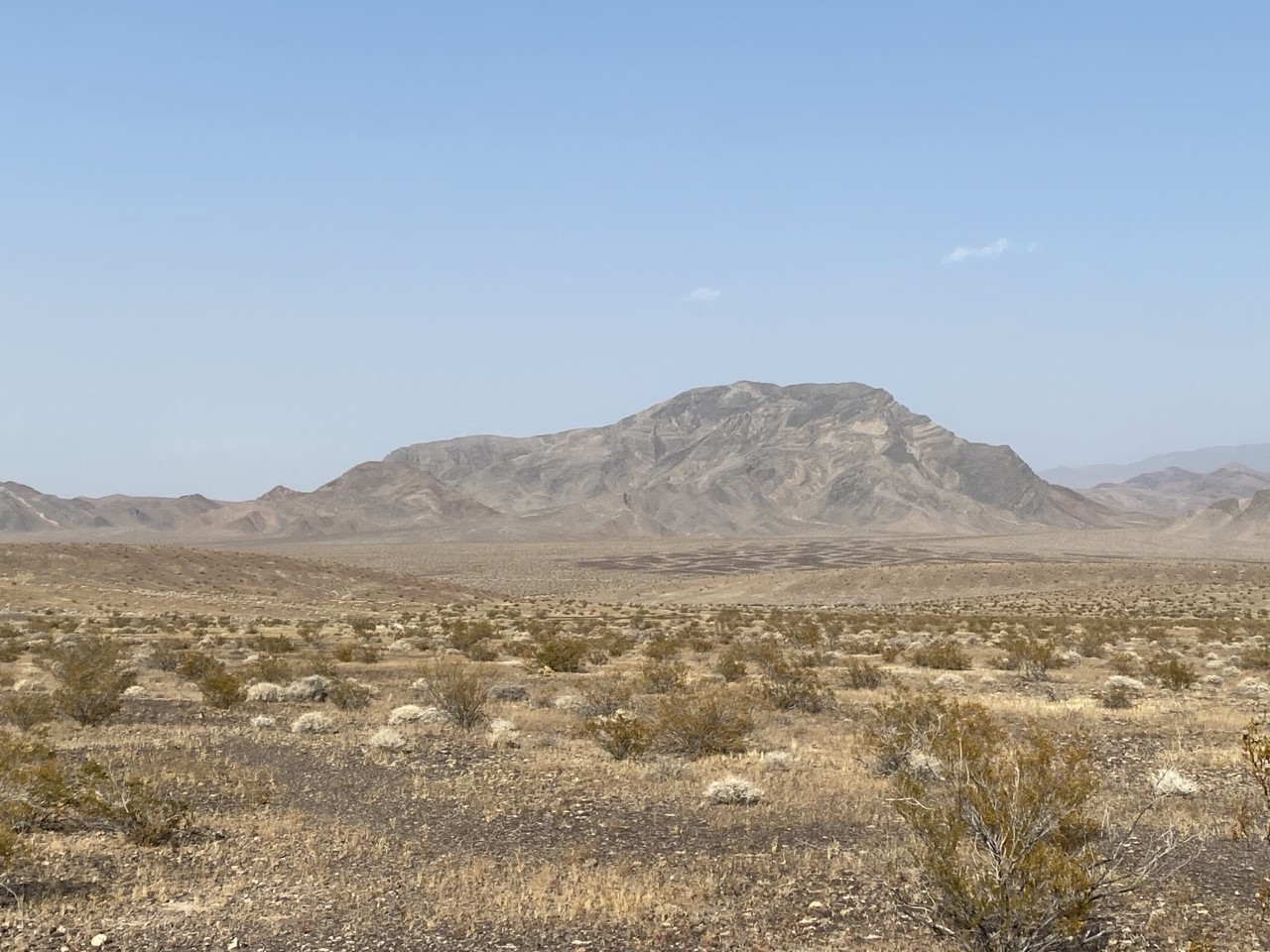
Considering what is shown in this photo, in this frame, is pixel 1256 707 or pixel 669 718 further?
pixel 1256 707

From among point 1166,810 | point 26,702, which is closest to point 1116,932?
point 1166,810

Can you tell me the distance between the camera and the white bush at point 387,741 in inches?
559

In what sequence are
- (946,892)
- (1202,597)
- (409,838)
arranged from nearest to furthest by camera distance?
(946,892) → (409,838) → (1202,597)

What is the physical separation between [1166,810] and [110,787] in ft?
40.1

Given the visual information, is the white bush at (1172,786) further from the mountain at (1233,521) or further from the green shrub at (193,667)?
the mountain at (1233,521)

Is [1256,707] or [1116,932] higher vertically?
[1116,932]

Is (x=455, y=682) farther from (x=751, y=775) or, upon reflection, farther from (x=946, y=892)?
(x=946, y=892)

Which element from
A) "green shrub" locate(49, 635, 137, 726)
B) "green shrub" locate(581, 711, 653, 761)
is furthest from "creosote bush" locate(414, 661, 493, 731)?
"green shrub" locate(49, 635, 137, 726)

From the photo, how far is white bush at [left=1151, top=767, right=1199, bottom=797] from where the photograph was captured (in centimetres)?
1130

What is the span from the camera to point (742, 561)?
13138cm

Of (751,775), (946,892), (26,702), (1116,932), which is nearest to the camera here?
(946,892)

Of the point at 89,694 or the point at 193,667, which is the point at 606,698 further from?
the point at 193,667

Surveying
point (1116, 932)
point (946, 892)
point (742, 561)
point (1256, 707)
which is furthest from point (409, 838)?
point (742, 561)

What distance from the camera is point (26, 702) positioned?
1541 centimetres
